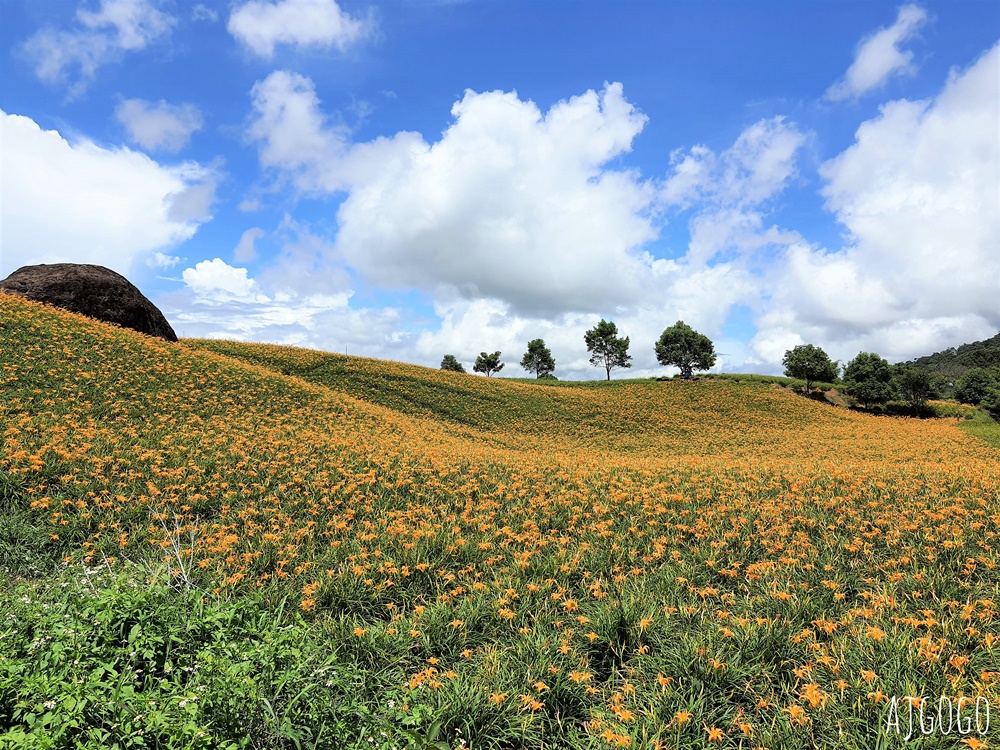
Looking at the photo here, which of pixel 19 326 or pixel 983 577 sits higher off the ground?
pixel 19 326

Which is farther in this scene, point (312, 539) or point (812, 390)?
point (812, 390)

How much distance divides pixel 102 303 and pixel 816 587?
1111 inches

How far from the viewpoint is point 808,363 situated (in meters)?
42.1

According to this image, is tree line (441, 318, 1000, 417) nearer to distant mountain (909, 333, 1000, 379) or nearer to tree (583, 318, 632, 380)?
tree (583, 318, 632, 380)

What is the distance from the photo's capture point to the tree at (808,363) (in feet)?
138

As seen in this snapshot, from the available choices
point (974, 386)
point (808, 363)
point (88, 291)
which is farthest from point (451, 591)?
point (974, 386)

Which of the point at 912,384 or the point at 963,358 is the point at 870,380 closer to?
the point at 912,384

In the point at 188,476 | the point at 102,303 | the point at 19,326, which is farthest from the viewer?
the point at 102,303

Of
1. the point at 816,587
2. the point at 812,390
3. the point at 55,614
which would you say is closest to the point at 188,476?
the point at 55,614

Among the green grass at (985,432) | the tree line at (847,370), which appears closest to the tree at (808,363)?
the tree line at (847,370)

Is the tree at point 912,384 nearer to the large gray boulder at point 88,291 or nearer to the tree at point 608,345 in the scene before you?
the tree at point 608,345

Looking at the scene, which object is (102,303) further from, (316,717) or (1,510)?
(316,717)

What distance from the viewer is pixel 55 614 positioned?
14.2 feet

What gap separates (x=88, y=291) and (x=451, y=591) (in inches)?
988
